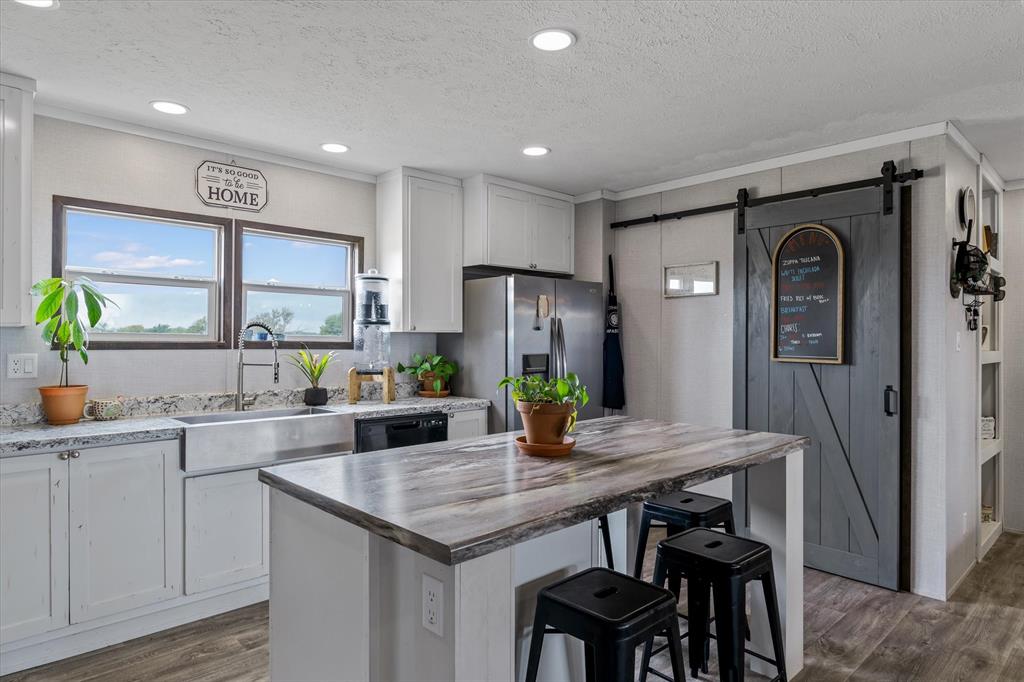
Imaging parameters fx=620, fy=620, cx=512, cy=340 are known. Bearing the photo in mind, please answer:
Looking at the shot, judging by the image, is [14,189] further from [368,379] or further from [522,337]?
[522,337]

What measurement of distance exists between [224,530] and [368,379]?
1.32 metres

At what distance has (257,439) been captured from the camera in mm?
3127

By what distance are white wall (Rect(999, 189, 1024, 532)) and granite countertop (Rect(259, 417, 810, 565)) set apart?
10.3 feet

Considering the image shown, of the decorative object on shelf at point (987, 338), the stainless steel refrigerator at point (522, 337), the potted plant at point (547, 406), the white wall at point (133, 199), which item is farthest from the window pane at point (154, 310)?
the decorative object on shelf at point (987, 338)

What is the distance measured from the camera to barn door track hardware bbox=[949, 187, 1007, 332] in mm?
3312

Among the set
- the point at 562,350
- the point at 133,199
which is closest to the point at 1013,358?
the point at 562,350

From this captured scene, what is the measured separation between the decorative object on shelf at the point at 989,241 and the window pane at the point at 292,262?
412cm

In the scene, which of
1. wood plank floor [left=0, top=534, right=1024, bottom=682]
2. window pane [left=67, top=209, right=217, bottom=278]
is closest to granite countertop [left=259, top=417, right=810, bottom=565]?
wood plank floor [left=0, top=534, right=1024, bottom=682]

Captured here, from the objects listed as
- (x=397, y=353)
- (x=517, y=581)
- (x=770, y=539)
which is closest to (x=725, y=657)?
(x=770, y=539)

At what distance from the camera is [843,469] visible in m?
3.54

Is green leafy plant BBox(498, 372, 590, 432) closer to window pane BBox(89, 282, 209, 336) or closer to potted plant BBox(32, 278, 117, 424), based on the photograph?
potted plant BBox(32, 278, 117, 424)

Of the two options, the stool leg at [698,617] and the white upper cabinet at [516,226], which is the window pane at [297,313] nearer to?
the white upper cabinet at [516,226]

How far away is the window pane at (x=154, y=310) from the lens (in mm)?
3334

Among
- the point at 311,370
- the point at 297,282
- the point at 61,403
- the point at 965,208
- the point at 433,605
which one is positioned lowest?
the point at 433,605
